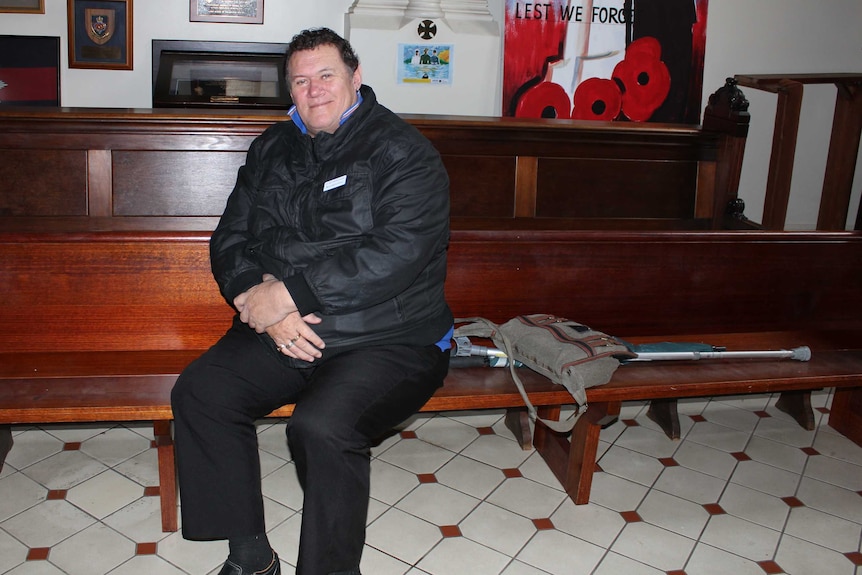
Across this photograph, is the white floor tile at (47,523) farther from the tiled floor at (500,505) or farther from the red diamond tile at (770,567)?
the red diamond tile at (770,567)

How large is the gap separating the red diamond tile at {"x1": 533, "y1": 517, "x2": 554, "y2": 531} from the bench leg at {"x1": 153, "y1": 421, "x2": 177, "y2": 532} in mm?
1018

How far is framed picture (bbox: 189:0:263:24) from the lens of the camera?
5852mm

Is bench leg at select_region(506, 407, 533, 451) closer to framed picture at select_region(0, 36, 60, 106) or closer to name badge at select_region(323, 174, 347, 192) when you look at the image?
name badge at select_region(323, 174, 347, 192)

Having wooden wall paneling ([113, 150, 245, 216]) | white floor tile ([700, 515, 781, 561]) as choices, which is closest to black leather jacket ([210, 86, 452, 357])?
white floor tile ([700, 515, 781, 561])

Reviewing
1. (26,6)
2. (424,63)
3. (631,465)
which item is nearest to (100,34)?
(26,6)

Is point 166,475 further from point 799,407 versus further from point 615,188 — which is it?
point 615,188

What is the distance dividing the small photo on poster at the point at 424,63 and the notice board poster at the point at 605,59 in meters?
0.47

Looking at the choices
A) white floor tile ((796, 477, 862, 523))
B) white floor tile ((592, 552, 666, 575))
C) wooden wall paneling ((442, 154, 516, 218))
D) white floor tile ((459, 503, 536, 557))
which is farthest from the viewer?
wooden wall paneling ((442, 154, 516, 218))

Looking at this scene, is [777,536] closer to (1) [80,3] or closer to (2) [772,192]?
(2) [772,192]

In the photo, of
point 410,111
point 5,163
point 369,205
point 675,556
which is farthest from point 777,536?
point 410,111

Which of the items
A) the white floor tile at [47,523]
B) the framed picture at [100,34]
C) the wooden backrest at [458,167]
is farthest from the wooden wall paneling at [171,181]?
the framed picture at [100,34]

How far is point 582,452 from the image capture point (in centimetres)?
256

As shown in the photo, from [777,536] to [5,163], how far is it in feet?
10.2

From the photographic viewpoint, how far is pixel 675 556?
2.33 m
